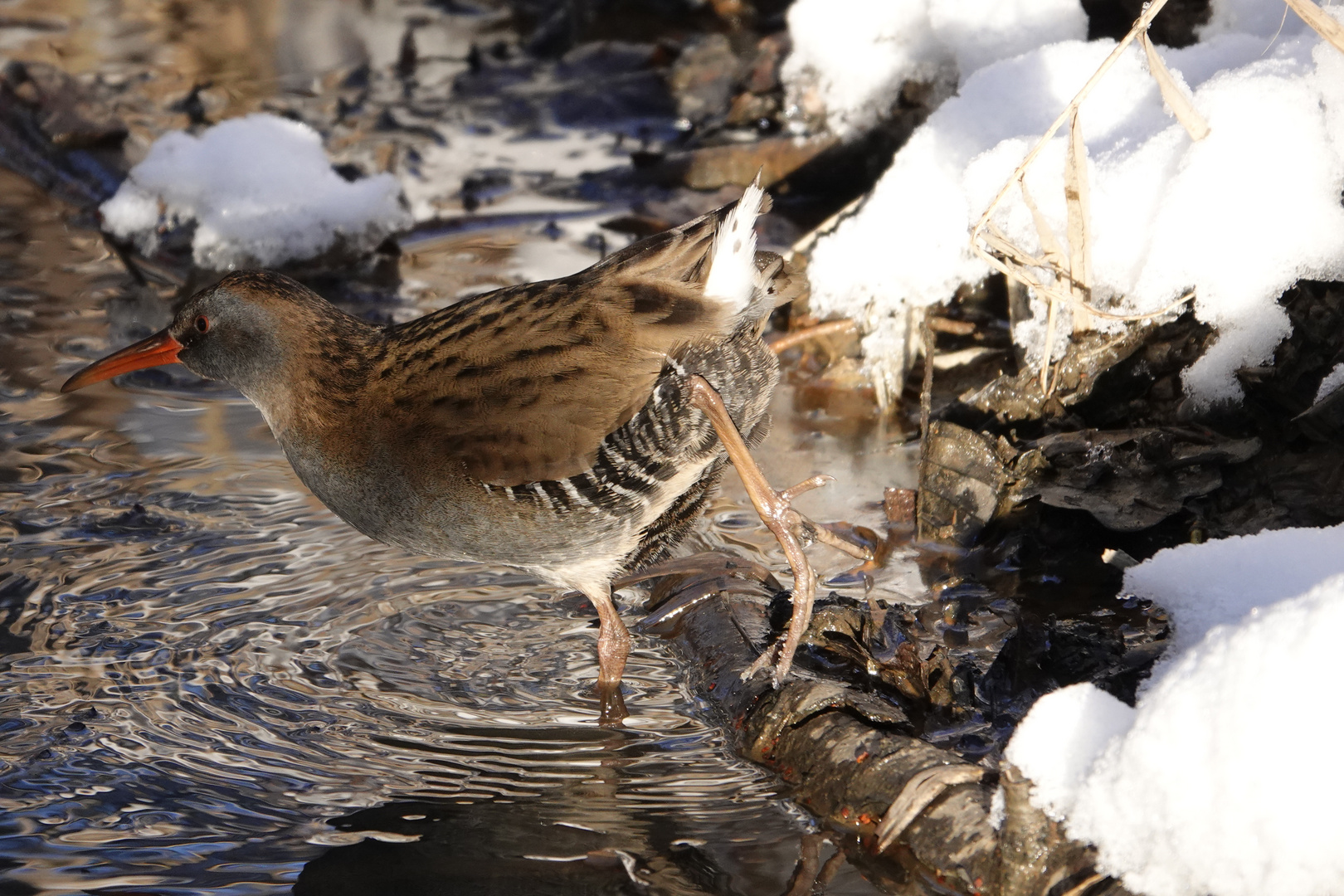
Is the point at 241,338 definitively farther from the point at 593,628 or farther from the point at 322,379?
the point at 593,628

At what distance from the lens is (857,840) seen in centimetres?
235

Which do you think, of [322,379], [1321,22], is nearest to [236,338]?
[322,379]

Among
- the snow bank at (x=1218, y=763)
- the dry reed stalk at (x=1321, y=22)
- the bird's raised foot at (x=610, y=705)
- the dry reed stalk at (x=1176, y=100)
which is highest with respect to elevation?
the dry reed stalk at (x=1321, y=22)

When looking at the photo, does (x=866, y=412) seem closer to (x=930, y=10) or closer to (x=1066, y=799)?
(x=930, y=10)

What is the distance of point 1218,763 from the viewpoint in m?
1.90

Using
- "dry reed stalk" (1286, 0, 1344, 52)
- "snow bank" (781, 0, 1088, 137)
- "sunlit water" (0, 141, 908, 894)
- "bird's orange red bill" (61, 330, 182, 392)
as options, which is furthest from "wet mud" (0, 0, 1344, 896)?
"dry reed stalk" (1286, 0, 1344, 52)

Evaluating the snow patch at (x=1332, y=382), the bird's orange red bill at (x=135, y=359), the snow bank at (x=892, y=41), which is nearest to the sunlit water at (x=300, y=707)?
the bird's orange red bill at (x=135, y=359)

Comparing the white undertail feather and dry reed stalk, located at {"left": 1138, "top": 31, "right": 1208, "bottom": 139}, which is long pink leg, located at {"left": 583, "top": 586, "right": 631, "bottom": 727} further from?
dry reed stalk, located at {"left": 1138, "top": 31, "right": 1208, "bottom": 139}

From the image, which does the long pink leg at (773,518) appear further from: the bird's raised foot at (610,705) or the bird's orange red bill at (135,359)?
the bird's orange red bill at (135,359)

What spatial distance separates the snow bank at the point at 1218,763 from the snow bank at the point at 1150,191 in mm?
1556

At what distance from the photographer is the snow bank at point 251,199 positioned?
5.39 metres

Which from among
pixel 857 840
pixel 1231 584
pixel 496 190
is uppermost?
pixel 496 190

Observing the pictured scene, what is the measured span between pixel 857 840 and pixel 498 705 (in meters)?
0.87

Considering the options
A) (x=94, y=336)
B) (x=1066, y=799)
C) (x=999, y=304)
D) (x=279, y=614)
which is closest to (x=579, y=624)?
(x=279, y=614)
